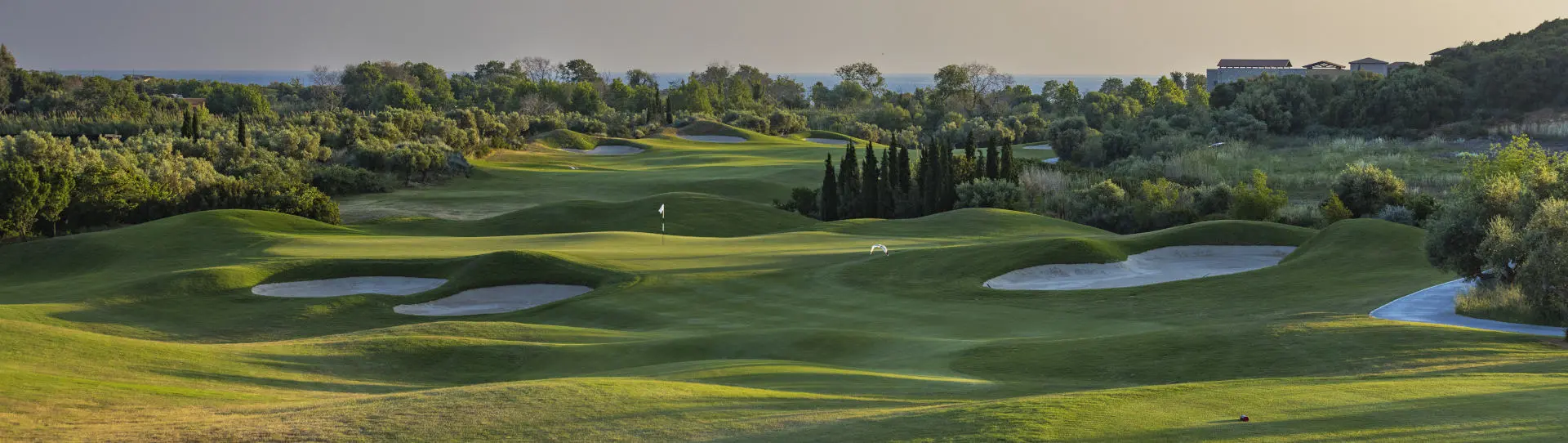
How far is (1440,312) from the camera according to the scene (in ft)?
68.6

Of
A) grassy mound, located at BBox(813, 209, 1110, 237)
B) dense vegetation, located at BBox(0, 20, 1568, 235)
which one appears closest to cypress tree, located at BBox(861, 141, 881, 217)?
dense vegetation, located at BBox(0, 20, 1568, 235)

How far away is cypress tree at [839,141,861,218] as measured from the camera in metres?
56.5

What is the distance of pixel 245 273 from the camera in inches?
1152

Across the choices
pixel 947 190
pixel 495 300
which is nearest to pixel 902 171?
pixel 947 190

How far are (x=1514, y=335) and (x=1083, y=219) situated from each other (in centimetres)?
3513

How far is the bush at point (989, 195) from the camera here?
178 feet

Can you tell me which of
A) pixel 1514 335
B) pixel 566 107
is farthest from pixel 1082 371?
A: pixel 566 107

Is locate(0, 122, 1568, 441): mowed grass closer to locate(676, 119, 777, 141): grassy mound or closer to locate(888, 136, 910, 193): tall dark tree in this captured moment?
locate(888, 136, 910, 193): tall dark tree

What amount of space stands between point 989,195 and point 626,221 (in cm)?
1717

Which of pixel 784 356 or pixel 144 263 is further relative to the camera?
pixel 144 263

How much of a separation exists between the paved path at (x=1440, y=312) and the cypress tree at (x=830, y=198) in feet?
113

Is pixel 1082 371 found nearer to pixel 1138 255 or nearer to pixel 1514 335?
pixel 1514 335

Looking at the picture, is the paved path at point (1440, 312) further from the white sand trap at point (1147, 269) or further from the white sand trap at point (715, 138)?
the white sand trap at point (715, 138)

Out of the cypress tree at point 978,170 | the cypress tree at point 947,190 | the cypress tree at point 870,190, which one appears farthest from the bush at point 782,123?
the cypress tree at point 947,190
